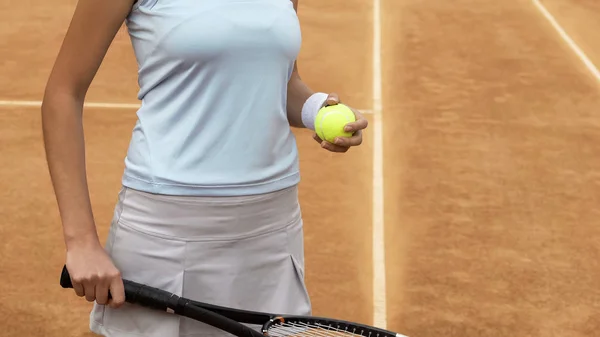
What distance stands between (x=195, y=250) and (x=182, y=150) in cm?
16

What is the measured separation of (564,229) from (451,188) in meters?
0.54

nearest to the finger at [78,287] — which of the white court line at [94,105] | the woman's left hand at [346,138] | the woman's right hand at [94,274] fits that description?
the woman's right hand at [94,274]

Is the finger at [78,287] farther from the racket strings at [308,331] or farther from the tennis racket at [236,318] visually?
the racket strings at [308,331]

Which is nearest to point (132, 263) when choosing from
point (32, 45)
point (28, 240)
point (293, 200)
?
point (293, 200)

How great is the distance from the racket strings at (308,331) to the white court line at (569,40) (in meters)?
4.56

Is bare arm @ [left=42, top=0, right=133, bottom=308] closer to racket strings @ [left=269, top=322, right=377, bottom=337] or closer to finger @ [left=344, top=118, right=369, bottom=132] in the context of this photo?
racket strings @ [left=269, top=322, right=377, bottom=337]

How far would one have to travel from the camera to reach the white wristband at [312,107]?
5.44ft

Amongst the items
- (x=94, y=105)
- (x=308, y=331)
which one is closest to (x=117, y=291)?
(x=308, y=331)

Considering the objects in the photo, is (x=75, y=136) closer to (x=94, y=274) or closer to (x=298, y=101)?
(x=94, y=274)

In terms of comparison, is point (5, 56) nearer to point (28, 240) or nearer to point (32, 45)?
point (32, 45)

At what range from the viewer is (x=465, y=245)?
3678 mm

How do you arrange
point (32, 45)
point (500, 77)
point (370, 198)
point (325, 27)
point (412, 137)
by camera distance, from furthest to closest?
point (325, 27) < point (32, 45) < point (500, 77) < point (412, 137) < point (370, 198)

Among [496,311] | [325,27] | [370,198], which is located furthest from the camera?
[325,27]

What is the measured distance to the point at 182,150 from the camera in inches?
55.3
